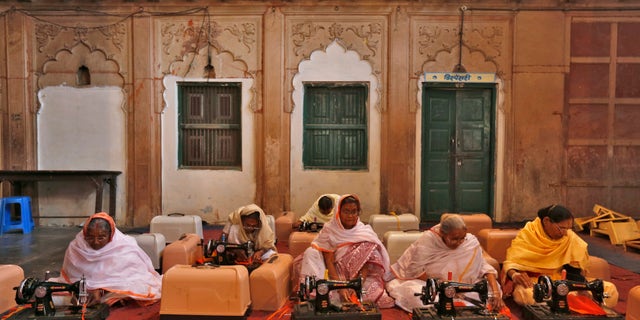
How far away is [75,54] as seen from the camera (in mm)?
8766

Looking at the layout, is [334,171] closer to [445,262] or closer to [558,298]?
[445,262]

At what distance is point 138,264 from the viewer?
4.45 metres

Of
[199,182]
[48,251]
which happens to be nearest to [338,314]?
[48,251]

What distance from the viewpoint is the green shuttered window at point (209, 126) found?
8859mm

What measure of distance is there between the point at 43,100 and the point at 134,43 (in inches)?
78.6

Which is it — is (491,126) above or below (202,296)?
above

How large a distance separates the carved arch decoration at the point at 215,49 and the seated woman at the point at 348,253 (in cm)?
478

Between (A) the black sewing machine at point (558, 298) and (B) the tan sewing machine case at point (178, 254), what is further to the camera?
(B) the tan sewing machine case at point (178, 254)

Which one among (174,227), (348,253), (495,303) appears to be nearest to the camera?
(495,303)

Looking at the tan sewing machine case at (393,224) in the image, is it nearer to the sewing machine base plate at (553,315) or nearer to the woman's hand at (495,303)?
the woman's hand at (495,303)

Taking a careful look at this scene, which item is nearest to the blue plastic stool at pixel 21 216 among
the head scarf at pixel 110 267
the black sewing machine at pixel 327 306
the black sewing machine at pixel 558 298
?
the head scarf at pixel 110 267

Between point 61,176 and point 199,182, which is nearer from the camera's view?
point 61,176

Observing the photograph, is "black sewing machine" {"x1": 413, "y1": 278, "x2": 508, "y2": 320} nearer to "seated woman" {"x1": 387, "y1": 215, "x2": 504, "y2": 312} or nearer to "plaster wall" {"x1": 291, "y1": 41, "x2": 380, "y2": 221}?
"seated woman" {"x1": 387, "y1": 215, "x2": 504, "y2": 312}

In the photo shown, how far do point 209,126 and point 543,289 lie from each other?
21.8ft
